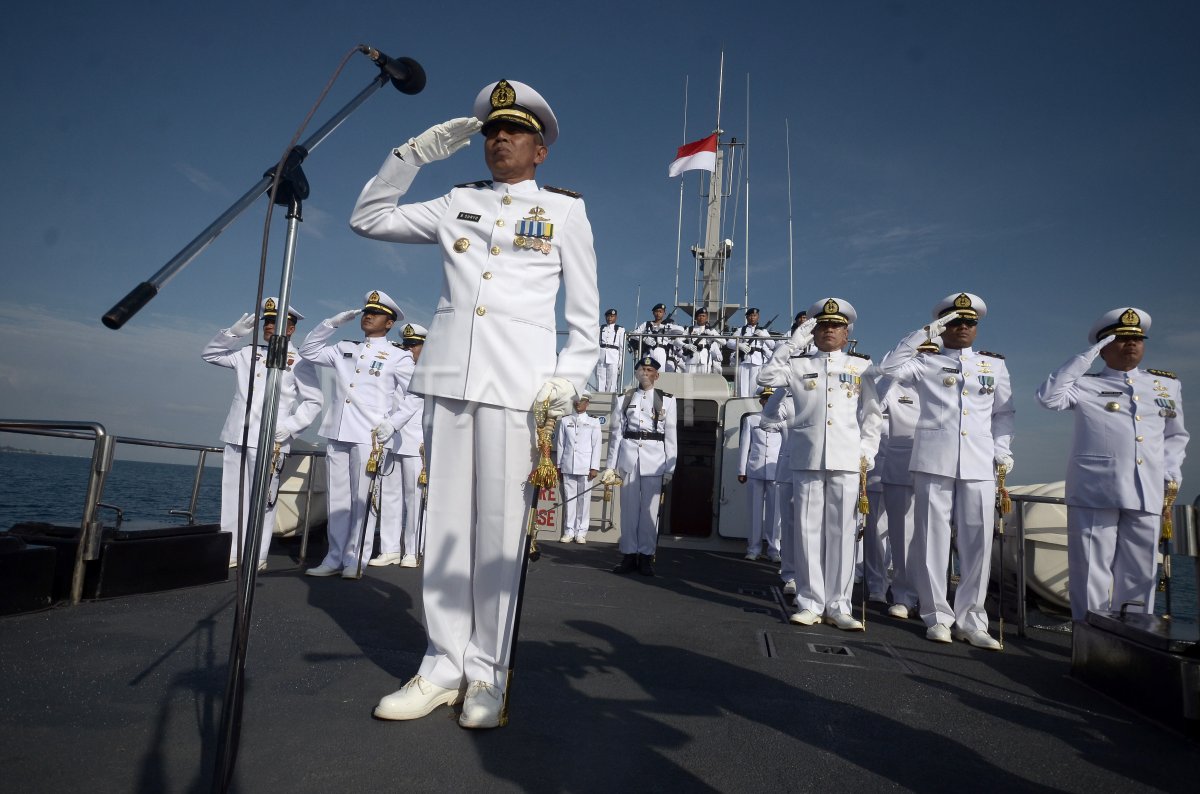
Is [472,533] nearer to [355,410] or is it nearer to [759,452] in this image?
[355,410]

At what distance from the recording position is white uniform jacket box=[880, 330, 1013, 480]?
4434mm

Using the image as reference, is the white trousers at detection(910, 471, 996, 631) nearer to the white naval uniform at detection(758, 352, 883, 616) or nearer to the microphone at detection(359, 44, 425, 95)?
the white naval uniform at detection(758, 352, 883, 616)

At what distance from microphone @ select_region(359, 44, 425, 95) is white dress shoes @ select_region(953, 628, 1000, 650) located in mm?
4264

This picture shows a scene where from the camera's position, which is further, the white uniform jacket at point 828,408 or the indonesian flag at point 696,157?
the indonesian flag at point 696,157

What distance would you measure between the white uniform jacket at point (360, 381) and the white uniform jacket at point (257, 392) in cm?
17

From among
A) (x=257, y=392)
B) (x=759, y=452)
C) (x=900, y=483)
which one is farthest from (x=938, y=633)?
(x=257, y=392)

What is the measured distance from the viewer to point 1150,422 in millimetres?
4516

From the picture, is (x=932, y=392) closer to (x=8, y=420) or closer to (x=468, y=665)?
(x=468, y=665)

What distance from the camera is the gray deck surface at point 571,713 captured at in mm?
1897

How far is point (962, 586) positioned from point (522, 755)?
3.49 meters

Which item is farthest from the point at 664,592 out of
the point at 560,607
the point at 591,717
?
the point at 591,717

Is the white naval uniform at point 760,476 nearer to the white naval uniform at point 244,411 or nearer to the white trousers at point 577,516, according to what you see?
the white trousers at point 577,516

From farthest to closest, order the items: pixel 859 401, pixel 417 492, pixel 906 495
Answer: pixel 417 492 → pixel 906 495 → pixel 859 401

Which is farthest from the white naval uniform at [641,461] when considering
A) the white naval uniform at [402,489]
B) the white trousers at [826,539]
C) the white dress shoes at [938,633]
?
the white dress shoes at [938,633]
